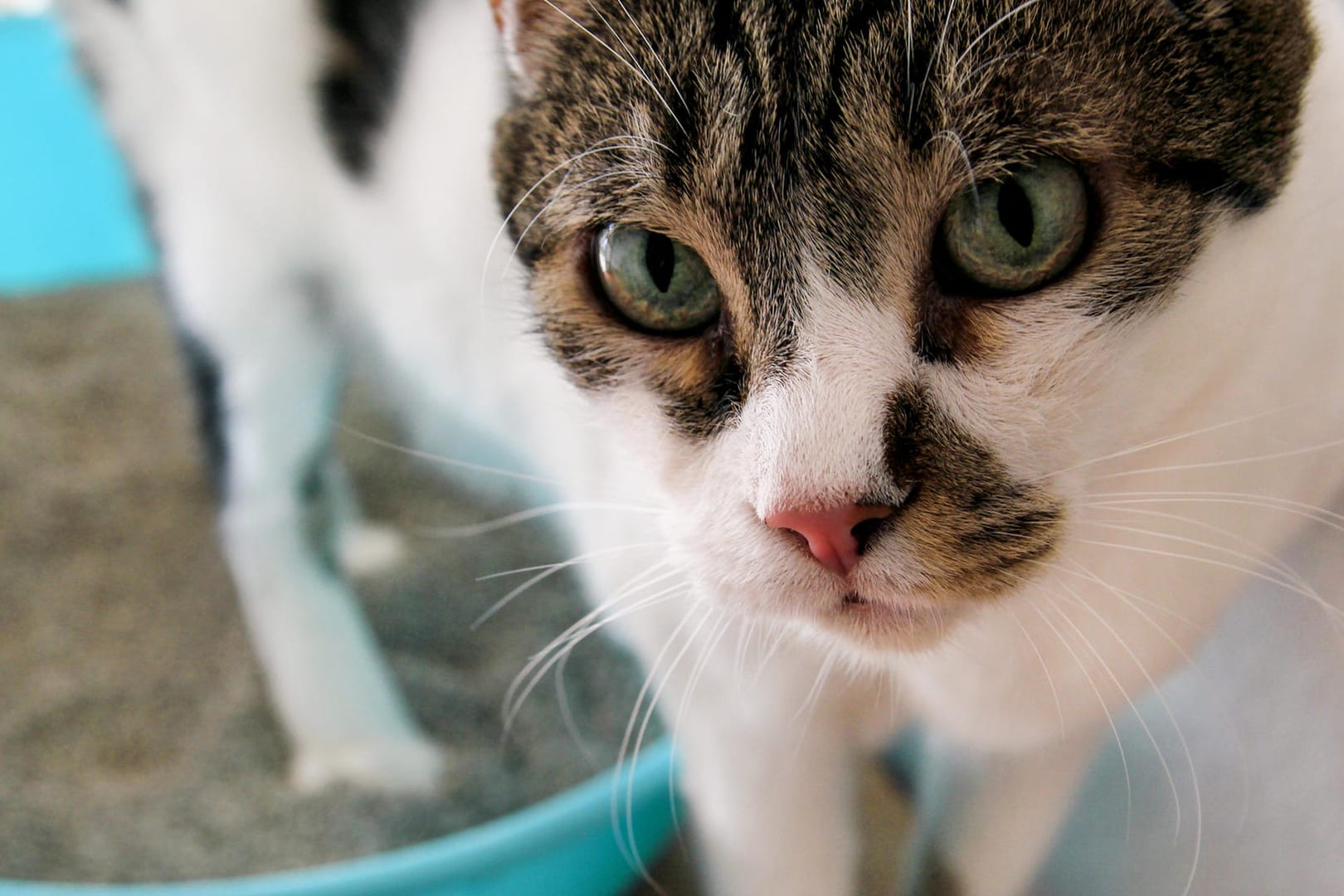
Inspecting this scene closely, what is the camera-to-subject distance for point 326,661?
1122 mm

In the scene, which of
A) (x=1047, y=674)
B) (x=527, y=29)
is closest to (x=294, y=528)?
(x=527, y=29)

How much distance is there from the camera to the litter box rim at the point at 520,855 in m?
0.75

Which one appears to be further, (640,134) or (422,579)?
(422,579)

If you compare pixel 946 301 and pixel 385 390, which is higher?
pixel 946 301

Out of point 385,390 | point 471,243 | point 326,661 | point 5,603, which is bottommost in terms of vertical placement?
point 5,603

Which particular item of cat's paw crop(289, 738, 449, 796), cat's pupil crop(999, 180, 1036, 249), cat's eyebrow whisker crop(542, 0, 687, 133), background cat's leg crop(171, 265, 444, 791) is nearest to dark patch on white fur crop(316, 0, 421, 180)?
background cat's leg crop(171, 265, 444, 791)

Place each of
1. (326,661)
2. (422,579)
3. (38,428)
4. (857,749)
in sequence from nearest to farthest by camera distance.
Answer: (857,749)
(326,661)
(422,579)
(38,428)

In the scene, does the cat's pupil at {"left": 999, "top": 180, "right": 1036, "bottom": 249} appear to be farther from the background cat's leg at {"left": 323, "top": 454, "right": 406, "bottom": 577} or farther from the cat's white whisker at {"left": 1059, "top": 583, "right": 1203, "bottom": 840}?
the background cat's leg at {"left": 323, "top": 454, "right": 406, "bottom": 577}

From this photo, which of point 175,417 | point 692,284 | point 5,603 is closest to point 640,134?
point 692,284

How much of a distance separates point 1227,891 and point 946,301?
28 centimetres

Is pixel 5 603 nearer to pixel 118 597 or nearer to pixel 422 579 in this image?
pixel 118 597

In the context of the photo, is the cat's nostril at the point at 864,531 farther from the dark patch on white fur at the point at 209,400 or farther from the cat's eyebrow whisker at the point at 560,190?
the dark patch on white fur at the point at 209,400

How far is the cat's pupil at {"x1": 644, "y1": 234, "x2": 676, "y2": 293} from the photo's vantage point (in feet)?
1.68

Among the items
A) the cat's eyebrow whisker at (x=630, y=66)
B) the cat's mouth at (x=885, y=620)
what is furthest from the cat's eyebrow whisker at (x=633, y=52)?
the cat's mouth at (x=885, y=620)
